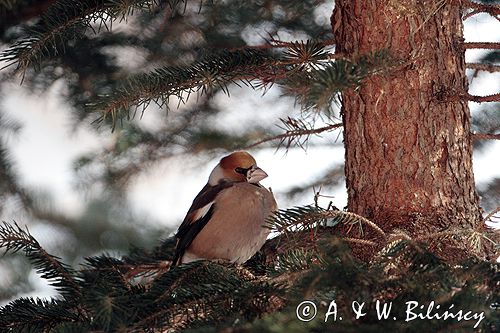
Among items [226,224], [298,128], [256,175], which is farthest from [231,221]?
[298,128]

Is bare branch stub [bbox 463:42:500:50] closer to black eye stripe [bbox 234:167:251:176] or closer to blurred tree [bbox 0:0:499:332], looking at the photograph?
blurred tree [bbox 0:0:499:332]

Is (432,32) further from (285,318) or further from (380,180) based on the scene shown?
(285,318)

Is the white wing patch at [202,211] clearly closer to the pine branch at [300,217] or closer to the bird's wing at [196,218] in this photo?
the bird's wing at [196,218]

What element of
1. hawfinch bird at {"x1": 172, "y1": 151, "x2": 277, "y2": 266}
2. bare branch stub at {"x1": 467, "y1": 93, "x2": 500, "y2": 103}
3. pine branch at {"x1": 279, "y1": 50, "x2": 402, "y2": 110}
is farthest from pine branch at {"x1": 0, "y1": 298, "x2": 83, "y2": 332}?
bare branch stub at {"x1": 467, "y1": 93, "x2": 500, "y2": 103}

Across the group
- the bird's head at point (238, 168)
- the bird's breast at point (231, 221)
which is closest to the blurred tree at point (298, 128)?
the bird's breast at point (231, 221)

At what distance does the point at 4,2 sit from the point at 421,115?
4.52 feet

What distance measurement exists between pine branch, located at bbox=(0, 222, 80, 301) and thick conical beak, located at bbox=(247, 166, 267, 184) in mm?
1330

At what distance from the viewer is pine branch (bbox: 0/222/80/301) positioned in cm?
252

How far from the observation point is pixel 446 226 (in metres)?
2.69

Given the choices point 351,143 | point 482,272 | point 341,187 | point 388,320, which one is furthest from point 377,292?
point 341,187

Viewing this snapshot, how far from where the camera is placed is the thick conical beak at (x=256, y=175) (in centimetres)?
376

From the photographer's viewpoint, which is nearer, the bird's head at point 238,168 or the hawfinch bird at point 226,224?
the hawfinch bird at point 226,224

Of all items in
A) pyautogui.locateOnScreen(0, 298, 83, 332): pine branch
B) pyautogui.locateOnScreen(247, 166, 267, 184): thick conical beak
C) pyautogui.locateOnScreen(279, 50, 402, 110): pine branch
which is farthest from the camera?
pyautogui.locateOnScreen(247, 166, 267, 184): thick conical beak

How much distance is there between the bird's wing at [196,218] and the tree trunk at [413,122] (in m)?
0.90
